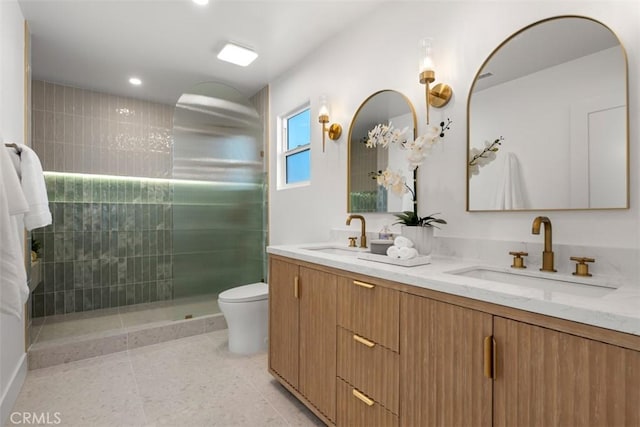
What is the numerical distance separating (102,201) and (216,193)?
1.60 meters

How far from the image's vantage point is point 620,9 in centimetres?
115

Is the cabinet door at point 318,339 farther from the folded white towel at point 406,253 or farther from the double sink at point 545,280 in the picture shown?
the double sink at point 545,280

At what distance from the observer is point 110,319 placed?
10.4ft

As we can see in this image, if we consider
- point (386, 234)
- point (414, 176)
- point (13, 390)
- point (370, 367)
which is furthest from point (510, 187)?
point (13, 390)

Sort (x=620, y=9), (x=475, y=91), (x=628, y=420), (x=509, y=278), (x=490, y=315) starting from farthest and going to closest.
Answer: (x=475, y=91) → (x=509, y=278) → (x=620, y=9) → (x=490, y=315) → (x=628, y=420)

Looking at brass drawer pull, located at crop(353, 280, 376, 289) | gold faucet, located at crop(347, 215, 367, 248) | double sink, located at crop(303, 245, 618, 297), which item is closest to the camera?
double sink, located at crop(303, 245, 618, 297)

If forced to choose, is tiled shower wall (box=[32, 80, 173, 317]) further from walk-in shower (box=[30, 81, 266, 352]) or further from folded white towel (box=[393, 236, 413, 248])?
folded white towel (box=[393, 236, 413, 248])

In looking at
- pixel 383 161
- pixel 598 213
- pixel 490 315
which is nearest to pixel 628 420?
pixel 490 315

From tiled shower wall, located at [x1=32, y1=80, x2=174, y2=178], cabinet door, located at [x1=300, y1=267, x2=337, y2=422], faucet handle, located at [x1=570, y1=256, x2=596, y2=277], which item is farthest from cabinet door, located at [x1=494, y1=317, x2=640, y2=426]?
tiled shower wall, located at [x1=32, y1=80, x2=174, y2=178]

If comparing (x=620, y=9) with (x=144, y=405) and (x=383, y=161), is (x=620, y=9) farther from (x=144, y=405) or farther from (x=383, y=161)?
(x=144, y=405)

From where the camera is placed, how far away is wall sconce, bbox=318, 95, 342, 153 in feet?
7.92

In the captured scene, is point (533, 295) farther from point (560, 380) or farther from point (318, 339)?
point (318, 339)

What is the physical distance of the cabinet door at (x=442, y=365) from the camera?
0.97 meters

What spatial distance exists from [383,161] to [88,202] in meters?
3.43
